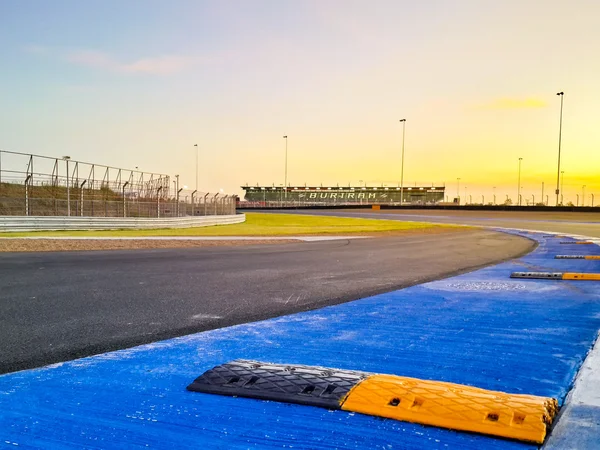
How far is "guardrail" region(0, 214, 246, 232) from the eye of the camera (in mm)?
24203

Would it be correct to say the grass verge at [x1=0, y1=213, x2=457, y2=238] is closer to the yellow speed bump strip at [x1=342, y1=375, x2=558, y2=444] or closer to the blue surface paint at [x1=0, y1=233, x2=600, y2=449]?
the blue surface paint at [x1=0, y1=233, x2=600, y2=449]

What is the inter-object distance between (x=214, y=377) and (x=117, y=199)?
3090 cm

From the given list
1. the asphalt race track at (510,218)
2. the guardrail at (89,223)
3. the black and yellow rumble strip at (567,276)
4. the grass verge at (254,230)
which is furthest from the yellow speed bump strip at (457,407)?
the asphalt race track at (510,218)

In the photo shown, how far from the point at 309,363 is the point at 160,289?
476 centimetres

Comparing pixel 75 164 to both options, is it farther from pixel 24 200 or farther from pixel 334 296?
pixel 334 296

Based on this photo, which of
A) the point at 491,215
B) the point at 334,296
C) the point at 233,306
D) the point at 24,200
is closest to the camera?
the point at 233,306

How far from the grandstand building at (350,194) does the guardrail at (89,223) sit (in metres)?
100

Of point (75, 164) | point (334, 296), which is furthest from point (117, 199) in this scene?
point (334, 296)

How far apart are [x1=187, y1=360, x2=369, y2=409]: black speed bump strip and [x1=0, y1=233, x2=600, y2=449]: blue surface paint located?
0.09m

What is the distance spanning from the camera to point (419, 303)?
677 centimetres

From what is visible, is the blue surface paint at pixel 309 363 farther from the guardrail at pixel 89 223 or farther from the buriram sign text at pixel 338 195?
the buriram sign text at pixel 338 195

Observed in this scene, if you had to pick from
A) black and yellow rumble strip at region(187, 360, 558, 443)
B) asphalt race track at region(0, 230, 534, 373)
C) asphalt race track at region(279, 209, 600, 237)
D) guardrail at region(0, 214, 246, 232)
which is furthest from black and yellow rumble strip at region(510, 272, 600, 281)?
asphalt race track at region(279, 209, 600, 237)

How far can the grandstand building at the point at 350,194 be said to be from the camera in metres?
134

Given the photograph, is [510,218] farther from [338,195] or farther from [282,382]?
[338,195]
